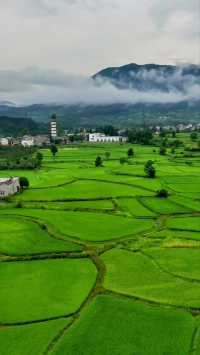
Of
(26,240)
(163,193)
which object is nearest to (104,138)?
(163,193)

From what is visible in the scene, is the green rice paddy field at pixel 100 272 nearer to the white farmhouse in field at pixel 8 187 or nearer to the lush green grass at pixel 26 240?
the lush green grass at pixel 26 240

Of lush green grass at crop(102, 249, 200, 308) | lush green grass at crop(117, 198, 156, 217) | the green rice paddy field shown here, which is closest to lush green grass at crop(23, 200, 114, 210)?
the green rice paddy field

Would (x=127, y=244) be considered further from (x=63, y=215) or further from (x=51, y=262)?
(x=63, y=215)

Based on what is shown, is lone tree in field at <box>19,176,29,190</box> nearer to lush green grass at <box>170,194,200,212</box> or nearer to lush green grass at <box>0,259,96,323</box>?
lush green grass at <box>170,194,200,212</box>

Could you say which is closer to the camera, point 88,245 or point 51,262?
point 51,262

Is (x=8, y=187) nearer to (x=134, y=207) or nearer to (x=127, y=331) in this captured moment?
(x=134, y=207)

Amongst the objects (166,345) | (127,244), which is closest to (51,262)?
(127,244)

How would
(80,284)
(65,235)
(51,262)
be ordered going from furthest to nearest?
1. (65,235)
2. (51,262)
3. (80,284)
